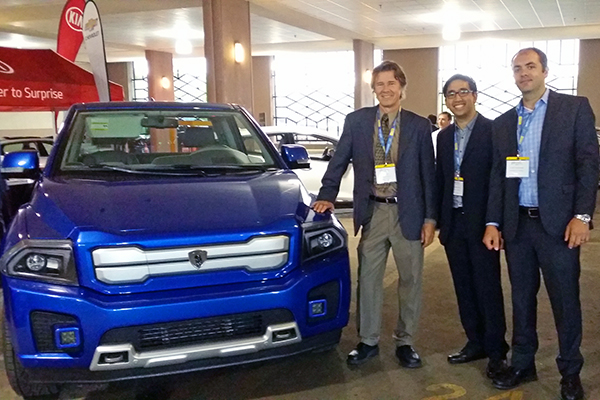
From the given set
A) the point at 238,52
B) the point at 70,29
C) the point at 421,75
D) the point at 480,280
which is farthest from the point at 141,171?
the point at 421,75

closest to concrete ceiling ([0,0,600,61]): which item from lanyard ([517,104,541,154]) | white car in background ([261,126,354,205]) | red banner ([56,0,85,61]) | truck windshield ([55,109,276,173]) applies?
red banner ([56,0,85,61])

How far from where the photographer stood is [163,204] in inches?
103

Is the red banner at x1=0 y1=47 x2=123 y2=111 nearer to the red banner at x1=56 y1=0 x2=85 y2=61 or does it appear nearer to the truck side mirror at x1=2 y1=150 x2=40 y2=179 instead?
the red banner at x1=56 y1=0 x2=85 y2=61

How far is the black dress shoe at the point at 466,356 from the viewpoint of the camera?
322 centimetres

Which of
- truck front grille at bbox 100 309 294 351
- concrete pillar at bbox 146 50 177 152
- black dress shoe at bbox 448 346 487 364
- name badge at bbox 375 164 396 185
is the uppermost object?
concrete pillar at bbox 146 50 177 152

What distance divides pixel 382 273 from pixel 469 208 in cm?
61

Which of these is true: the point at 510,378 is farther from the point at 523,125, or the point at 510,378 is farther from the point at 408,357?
the point at 523,125

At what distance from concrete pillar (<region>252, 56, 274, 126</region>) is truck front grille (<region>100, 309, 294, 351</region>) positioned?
21.2 metres

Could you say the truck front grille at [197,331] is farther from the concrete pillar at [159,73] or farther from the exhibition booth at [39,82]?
the concrete pillar at [159,73]

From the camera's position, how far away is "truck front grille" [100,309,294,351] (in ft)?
7.54

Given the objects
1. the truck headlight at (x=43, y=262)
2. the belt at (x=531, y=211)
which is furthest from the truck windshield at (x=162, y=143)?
the belt at (x=531, y=211)

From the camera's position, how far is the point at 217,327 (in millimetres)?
2439

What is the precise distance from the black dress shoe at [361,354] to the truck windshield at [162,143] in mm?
1208

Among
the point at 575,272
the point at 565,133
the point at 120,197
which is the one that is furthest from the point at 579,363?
the point at 120,197
